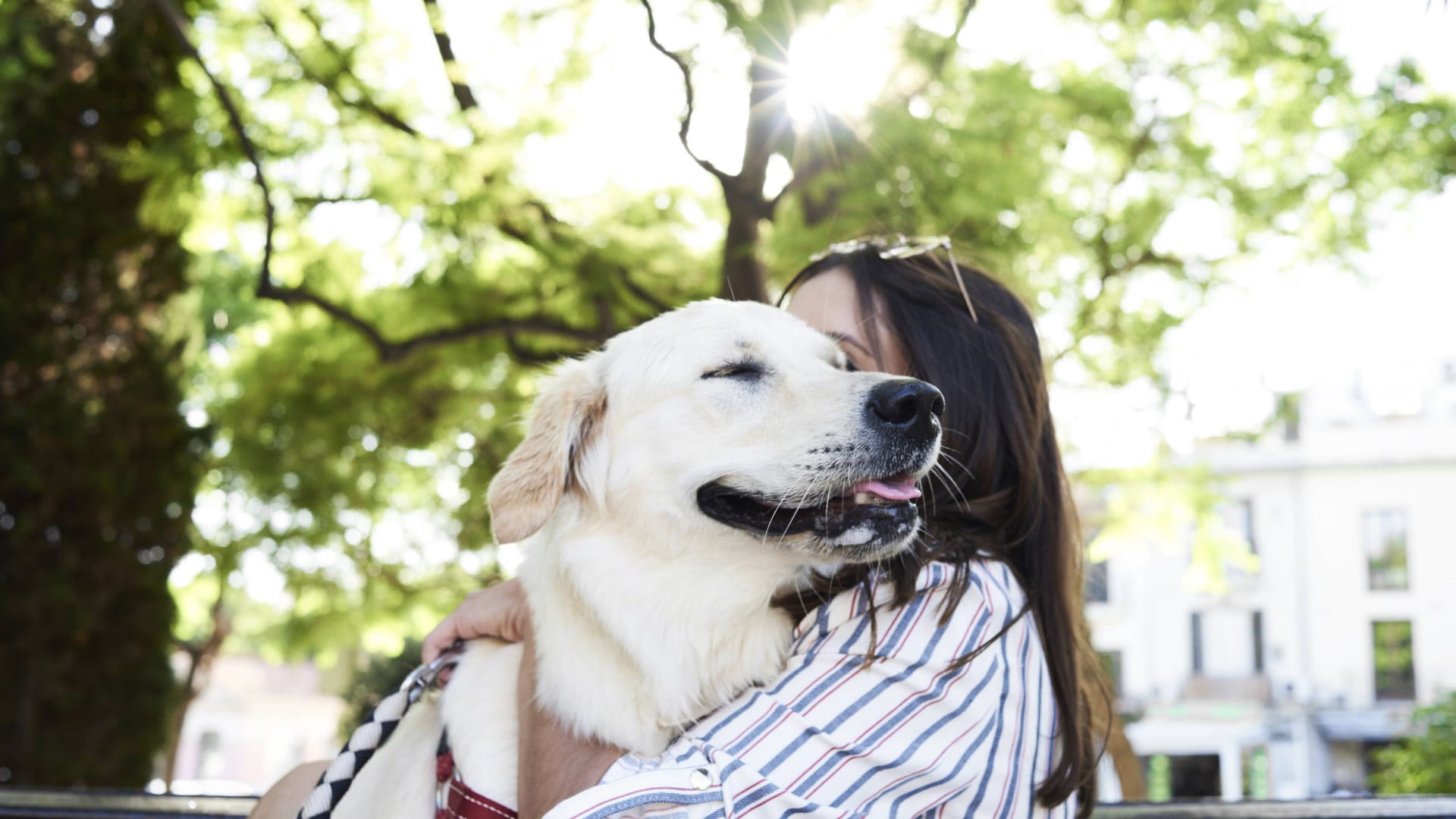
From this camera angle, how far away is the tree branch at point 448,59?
21.9 ft

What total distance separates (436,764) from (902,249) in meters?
1.41

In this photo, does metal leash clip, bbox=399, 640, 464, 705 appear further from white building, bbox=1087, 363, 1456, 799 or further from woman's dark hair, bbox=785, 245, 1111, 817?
white building, bbox=1087, 363, 1456, 799

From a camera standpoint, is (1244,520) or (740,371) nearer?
(740,371)

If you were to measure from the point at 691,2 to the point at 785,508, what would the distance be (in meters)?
4.47

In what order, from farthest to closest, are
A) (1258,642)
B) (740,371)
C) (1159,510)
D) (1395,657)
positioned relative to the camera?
(1258,642) → (1395,657) → (1159,510) → (740,371)

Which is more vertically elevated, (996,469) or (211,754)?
(211,754)

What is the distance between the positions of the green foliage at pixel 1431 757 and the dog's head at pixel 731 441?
5.53 metres

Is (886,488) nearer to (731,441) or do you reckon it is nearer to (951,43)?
(731,441)

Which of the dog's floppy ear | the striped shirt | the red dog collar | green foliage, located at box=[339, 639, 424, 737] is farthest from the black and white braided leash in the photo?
green foliage, located at box=[339, 639, 424, 737]

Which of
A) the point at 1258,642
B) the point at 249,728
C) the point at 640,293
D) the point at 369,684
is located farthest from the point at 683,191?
the point at 249,728

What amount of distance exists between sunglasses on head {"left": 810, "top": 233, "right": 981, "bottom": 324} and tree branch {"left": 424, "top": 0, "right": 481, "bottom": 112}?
15.7 feet

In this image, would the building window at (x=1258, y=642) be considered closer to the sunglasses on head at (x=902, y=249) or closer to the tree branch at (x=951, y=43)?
the tree branch at (x=951, y=43)

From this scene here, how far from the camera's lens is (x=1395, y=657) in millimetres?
28812

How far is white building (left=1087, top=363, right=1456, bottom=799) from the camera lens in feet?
93.8
